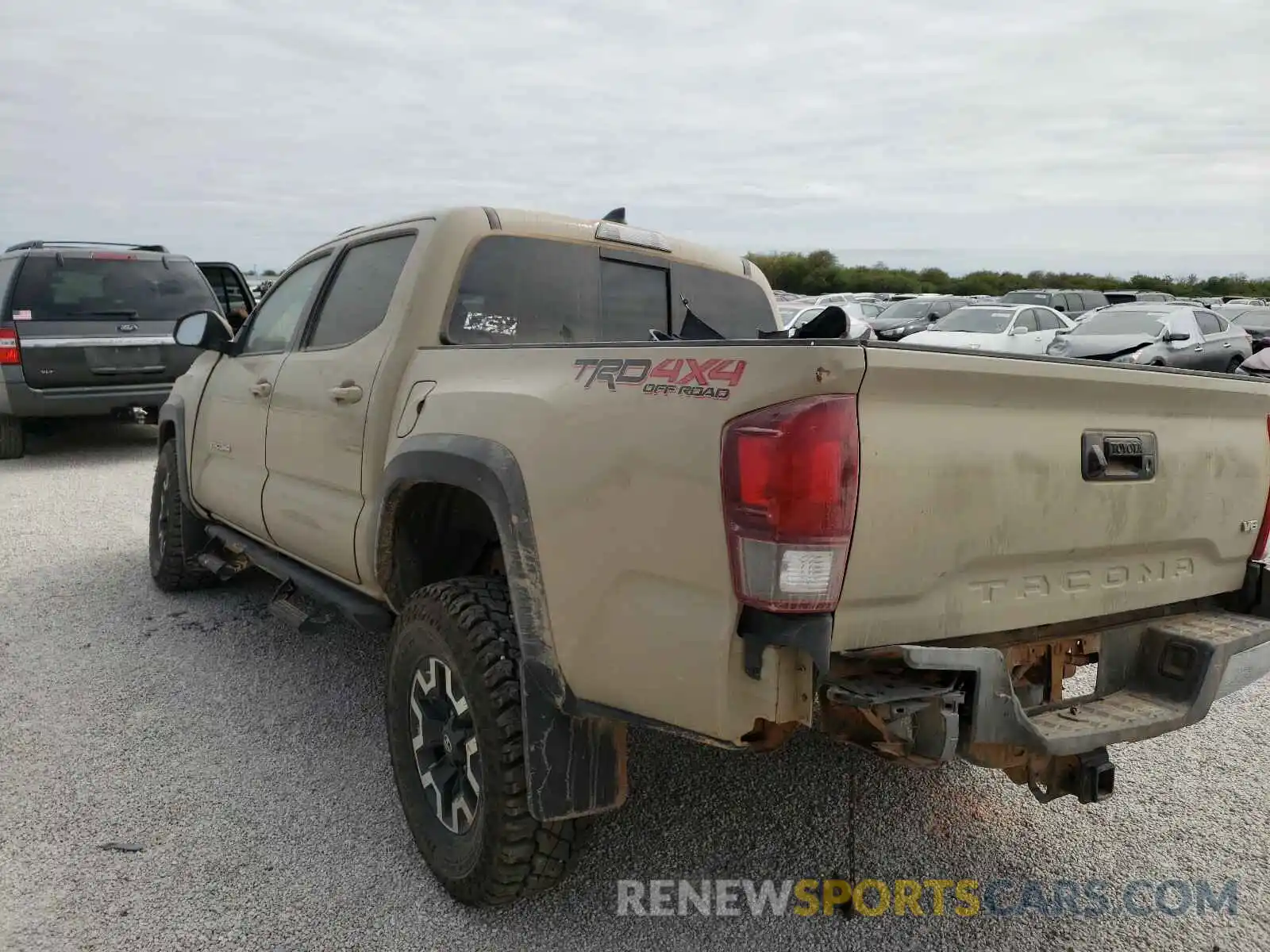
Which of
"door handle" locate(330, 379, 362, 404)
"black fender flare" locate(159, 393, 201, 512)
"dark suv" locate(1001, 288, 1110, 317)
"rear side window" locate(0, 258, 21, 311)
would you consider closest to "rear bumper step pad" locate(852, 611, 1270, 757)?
"door handle" locate(330, 379, 362, 404)

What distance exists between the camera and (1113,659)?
2.58m

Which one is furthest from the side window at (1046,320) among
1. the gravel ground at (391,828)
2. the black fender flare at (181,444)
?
the black fender flare at (181,444)

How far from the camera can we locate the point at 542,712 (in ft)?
7.95

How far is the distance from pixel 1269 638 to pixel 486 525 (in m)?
2.32

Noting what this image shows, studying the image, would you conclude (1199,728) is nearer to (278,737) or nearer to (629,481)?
(629,481)

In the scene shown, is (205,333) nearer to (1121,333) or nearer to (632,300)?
(632,300)

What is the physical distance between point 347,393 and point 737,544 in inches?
75.2

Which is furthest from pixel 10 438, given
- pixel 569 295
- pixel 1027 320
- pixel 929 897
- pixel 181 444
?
pixel 1027 320

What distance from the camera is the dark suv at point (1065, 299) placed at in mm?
27703

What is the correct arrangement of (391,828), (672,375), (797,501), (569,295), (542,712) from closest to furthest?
(797,501)
(672,375)
(542,712)
(391,828)
(569,295)

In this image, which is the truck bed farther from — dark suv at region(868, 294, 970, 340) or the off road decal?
dark suv at region(868, 294, 970, 340)

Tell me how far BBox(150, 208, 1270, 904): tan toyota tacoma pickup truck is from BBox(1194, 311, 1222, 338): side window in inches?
632

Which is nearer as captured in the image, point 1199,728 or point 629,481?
point 629,481

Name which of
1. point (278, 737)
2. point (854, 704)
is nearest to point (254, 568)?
point (278, 737)
